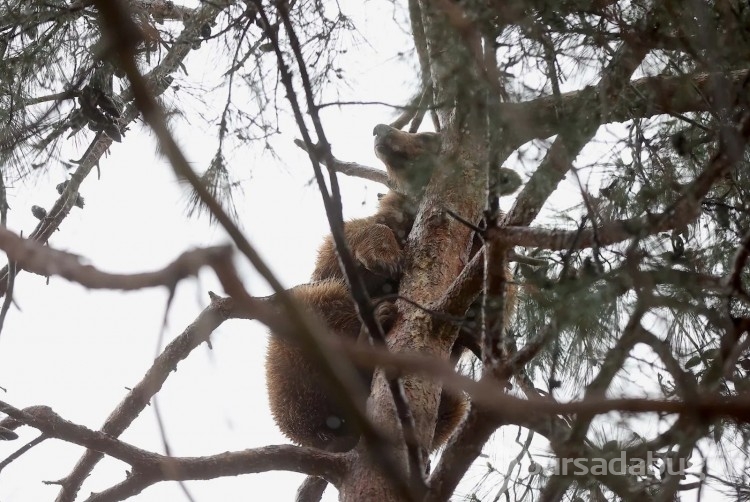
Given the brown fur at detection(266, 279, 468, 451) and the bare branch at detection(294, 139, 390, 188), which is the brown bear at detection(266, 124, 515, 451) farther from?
the bare branch at detection(294, 139, 390, 188)

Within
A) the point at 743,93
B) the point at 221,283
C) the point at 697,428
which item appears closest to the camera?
the point at 221,283

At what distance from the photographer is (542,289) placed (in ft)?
6.06

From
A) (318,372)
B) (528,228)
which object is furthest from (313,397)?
(528,228)

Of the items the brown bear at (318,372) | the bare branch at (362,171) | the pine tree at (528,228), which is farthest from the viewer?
the bare branch at (362,171)

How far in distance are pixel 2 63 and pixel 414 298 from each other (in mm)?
1807

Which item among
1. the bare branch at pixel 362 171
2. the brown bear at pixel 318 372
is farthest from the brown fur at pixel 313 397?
the bare branch at pixel 362 171

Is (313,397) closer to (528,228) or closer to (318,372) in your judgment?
(318,372)

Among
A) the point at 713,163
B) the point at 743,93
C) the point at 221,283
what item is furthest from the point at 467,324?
the point at 221,283

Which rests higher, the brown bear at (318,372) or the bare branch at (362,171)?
the bare branch at (362,171)

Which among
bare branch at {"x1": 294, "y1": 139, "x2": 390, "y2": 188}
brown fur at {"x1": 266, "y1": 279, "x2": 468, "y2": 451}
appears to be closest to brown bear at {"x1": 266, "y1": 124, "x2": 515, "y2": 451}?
brown fur at {"x1": 266, "y1": 279, "x2": 468, "y2": 451}

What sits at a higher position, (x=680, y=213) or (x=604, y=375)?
(x=680, y=213)

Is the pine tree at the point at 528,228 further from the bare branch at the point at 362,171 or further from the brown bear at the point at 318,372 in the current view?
the bare branch at the point at 362,171

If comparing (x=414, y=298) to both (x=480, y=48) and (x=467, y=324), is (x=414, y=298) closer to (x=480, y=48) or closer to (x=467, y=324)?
(x=467, y=324)

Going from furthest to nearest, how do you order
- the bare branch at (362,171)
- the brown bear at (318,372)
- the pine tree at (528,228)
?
the bare branch at (362,171) < the brown bear at (318,372) < the pine tree at (528,228)
